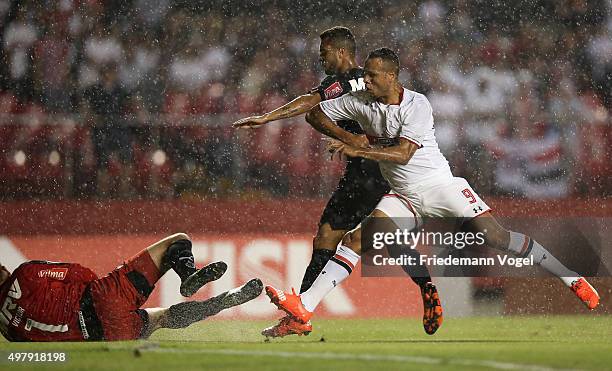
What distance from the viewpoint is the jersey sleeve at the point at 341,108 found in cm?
648

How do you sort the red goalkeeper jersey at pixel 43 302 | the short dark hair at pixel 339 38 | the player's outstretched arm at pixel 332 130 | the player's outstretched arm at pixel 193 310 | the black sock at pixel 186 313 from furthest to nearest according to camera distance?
the short dark hair at pixel 339 38 < the player's outstretched arm at pixel 332 130 < the black sock at pixel 186 313 < the player's outstretched arm at pixel 193 310 < the red goalkeeper jersey at pixel 43 302

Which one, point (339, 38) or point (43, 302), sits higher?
point (339, 38)

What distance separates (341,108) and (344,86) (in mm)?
254

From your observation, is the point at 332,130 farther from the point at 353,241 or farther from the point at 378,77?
the point at 353,241

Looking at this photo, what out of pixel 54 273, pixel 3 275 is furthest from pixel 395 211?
pixel 3 275

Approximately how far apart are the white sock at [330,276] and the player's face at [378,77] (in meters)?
0.88

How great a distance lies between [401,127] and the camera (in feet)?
20.7

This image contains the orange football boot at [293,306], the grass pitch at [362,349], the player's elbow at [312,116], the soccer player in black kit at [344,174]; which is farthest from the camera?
the soccer player in black kit at [344,174]

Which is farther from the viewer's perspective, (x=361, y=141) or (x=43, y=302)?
(x=361, y=141)

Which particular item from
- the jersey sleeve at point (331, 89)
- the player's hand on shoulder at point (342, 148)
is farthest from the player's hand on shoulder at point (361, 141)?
the jersey sleeve at point (331, 89)

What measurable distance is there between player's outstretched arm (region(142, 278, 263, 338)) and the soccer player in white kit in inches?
5.1

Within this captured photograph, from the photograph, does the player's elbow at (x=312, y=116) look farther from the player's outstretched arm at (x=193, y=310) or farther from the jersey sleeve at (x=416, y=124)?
the player's outstretched arm at (x=193, y=310)

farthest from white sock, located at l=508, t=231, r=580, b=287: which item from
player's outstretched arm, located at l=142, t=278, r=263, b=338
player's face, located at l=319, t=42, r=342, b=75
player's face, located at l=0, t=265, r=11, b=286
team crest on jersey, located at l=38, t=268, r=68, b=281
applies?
player's face, located at l=0, t=265, r=11, b=286

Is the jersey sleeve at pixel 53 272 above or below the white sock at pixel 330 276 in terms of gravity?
above
